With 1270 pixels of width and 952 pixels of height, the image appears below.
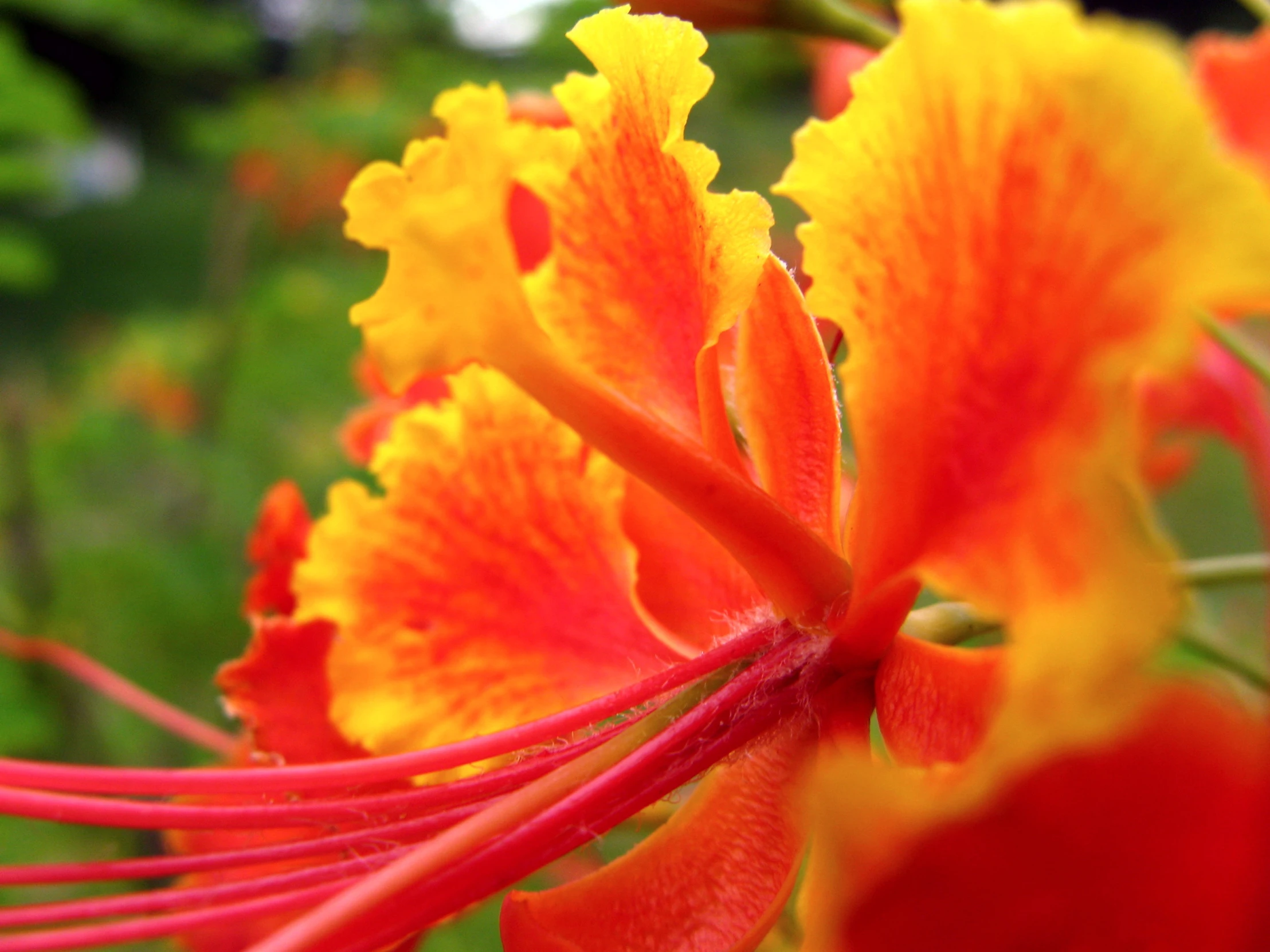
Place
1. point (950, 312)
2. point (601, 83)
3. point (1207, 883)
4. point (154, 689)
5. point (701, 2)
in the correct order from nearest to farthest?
point (1207, 883) < point (950, 312) < point (601, 83) < point (701, 2) < point (154, 689)

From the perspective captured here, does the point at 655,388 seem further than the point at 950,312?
Yes

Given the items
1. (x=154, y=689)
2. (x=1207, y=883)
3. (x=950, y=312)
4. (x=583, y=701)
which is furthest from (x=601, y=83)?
(x=154, y=689)

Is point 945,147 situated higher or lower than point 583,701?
higher

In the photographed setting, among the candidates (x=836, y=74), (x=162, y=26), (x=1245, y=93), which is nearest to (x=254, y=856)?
(x=836, y=74)

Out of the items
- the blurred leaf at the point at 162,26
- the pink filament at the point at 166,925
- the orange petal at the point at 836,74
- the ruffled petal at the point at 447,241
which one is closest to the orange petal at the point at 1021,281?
the ruffled petal at the point at 447,241

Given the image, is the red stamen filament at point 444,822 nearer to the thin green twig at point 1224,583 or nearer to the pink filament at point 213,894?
the pink filament at point 213,894

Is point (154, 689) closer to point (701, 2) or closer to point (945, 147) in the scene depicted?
point (701, 2)
